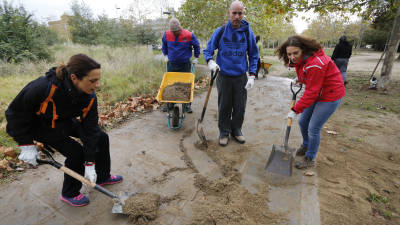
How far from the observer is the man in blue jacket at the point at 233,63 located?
9.56ft

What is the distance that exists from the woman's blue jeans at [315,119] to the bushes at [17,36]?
9.08 m

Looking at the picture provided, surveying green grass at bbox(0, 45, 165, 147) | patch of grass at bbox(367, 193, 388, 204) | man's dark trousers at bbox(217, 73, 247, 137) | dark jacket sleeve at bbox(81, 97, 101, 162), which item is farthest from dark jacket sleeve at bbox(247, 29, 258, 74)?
green grass at bbox(0, 45, 165, 147)

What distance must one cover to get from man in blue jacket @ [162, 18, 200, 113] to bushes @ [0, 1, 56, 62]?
6189 millimetres

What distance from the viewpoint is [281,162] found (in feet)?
8.34

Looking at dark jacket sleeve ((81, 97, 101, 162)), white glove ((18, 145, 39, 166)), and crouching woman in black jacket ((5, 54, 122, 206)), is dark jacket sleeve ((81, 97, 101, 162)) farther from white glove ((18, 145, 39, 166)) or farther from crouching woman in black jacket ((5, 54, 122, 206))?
white glove ((18, 145, 39, 166))

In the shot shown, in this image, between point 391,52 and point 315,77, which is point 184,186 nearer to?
point 315,77

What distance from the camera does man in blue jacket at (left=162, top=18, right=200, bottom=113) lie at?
14.2ft

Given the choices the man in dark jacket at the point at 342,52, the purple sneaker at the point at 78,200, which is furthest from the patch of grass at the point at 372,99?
the purple sneaker at the point at 78,200

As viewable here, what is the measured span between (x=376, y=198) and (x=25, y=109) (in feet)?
11.4

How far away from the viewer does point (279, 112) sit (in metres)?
4.86

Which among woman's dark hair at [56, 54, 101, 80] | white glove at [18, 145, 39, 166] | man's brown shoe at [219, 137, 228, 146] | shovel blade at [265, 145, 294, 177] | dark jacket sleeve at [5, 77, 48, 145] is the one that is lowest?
man's brown shoe at [219, 137, 228, 146]

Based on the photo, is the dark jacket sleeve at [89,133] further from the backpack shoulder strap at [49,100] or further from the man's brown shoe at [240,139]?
the man's brown shoe at [240,139]

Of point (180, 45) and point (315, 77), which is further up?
point (180, 45)

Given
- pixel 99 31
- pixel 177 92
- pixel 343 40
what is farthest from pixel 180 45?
pixel 99 31
